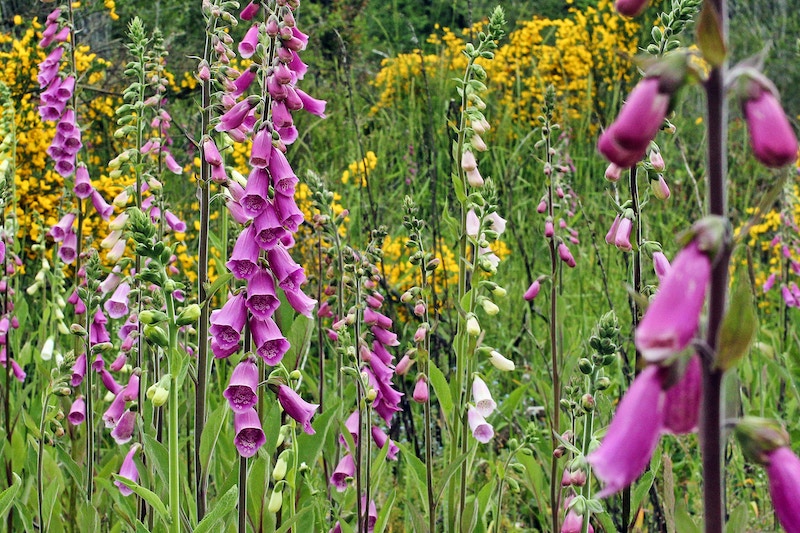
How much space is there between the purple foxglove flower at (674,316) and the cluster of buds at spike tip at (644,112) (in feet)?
0.42

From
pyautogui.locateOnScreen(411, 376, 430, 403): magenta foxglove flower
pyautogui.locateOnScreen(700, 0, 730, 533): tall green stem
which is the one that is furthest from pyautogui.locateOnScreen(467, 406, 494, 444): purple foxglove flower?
pyautogui.locateOnScreen(700, 0, 730, 533): tall green stem

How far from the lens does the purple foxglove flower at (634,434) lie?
76 centimetres

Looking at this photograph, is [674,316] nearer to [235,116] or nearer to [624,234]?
[624,234]

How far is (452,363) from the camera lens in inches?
161

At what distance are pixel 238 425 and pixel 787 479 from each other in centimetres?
142

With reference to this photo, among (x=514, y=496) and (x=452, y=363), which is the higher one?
(x=452, y=363)

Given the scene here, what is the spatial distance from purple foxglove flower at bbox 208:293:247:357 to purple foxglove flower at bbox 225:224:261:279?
59 mm

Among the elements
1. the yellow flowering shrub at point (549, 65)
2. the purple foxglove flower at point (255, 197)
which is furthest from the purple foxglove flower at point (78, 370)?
the yellow flowering shrub at point (549, 65)

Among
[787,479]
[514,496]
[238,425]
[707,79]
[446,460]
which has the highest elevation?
[707,79]

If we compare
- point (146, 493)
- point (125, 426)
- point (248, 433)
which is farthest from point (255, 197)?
point (125, 426)

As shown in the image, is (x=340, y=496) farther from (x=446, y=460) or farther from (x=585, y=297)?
(x=585, y=297)

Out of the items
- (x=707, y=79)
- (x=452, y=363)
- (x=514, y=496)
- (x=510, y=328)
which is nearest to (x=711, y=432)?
(x=707, y=79)

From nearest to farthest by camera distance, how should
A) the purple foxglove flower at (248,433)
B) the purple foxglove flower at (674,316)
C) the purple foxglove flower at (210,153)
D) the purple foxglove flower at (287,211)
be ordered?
1. the purple foxglove flower at (674,316)
2. the purple foxglove flower at (248,433)
3. the purple foxglove flower at (287,211)
4. the purple foxglove flower at (210,153)

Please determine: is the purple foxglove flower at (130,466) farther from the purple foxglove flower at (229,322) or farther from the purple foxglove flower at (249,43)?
the purple foxglove flower at (249,43)
